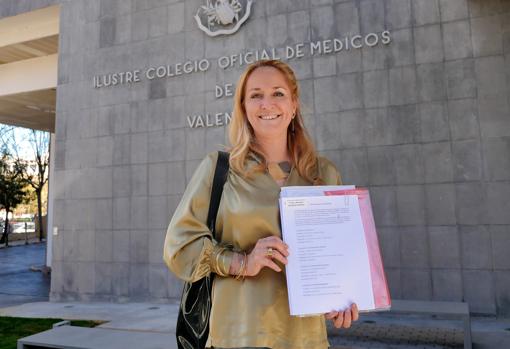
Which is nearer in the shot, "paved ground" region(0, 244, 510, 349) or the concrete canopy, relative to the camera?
"paved ground" region(0, 244, 510, 349)

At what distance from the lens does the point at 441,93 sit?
679cm

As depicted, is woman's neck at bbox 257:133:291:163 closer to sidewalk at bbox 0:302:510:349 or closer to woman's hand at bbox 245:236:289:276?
woman's hand at bbox 245:236:289:276

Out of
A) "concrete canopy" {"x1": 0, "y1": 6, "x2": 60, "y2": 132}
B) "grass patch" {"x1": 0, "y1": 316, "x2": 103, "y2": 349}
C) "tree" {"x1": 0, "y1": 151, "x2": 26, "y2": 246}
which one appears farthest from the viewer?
"tree" {"x1": 0, "y1": 151, "x2": 26, "y2": 246}

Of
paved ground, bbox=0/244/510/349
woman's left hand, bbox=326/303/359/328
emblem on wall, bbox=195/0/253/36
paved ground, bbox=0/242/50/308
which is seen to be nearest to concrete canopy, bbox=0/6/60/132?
emblem on wall, bbox=195/0/253/36

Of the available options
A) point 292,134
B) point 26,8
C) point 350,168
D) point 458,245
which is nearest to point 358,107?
point 350,168

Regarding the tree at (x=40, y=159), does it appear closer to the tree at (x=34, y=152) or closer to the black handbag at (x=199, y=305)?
the tree at (x=34, y=152)

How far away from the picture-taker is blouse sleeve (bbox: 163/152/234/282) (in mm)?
1393

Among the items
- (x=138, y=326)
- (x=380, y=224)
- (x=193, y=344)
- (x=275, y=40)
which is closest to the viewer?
(x=193, y=344)

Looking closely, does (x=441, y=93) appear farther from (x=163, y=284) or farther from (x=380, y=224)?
(x=163, y=284)

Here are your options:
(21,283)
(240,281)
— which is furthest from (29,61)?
(240,281)

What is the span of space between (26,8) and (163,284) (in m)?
7.95

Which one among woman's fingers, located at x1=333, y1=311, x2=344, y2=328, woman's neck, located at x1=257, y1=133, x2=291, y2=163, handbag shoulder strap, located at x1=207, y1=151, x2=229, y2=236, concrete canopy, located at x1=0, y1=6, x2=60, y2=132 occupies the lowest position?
woman's fingers, located at x1=333, y1=311, x2=344, y2=328

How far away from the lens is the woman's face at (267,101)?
62.3 inches

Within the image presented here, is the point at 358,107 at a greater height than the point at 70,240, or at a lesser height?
greater
